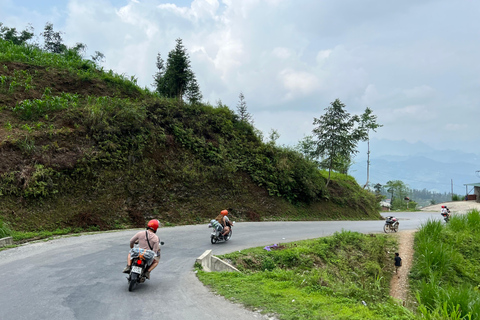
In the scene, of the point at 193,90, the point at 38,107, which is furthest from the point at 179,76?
the point at 38,107

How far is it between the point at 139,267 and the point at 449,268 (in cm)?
1334

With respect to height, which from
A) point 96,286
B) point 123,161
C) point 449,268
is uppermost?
point 123,161

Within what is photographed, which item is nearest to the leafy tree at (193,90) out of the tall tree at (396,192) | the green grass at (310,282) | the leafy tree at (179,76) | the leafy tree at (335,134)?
the leafy tree at (179,76)

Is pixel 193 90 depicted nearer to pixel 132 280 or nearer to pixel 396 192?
pixel 132 280

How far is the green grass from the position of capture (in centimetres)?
557

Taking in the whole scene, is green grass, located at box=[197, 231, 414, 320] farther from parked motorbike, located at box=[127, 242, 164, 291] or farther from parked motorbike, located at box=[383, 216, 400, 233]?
parked motorbike, located at box=[383, 216, 400, 233]

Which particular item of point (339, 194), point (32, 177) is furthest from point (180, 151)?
point (339, 194)

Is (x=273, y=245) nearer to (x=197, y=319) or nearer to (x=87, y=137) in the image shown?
(x=197, y=319)

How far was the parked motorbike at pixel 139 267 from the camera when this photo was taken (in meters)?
6.66

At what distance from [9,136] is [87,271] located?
12.5 meters

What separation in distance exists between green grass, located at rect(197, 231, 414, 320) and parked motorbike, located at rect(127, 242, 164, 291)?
60.0 inches

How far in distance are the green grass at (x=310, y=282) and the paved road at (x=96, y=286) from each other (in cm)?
57

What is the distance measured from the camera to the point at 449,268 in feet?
44.9

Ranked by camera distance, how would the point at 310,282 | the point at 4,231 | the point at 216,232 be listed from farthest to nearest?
the point at 216,232, the point at 4,231, the point at 310,282
